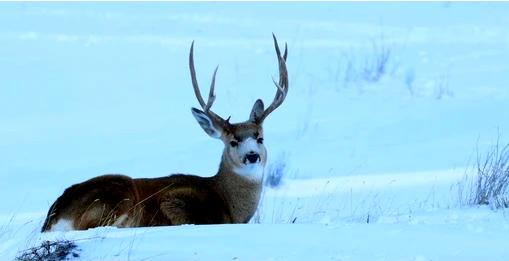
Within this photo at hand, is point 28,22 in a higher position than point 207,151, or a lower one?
higher

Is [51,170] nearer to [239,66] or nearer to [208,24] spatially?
[239,66]

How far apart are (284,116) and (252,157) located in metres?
7.14

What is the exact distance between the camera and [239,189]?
364 inches

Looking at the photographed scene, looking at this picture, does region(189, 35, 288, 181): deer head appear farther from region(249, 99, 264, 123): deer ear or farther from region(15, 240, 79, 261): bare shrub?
region(15, 240, 79, 261): bare shrub

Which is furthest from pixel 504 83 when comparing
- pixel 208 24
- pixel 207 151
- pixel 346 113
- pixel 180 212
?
pixel 180 212

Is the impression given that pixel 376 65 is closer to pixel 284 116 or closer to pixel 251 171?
pixel 284 116

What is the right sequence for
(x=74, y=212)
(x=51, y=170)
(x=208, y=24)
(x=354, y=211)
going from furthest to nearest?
(x=208, y=24) < (x=51, y=170) < (x=354, y=211) < (x=74, y=212)

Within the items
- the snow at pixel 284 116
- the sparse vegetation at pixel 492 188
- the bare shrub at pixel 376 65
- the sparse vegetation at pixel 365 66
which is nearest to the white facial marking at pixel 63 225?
the snow at pixel 284 116

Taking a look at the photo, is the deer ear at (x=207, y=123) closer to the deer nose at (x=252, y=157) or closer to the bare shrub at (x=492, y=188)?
the deer nose at (x=252, y=157)

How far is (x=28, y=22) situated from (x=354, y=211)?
14325mm

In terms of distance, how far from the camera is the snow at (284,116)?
22.8 ft

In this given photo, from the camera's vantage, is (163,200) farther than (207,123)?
No

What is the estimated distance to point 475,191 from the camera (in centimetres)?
944

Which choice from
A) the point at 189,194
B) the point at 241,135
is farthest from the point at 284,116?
the point at 189,194
